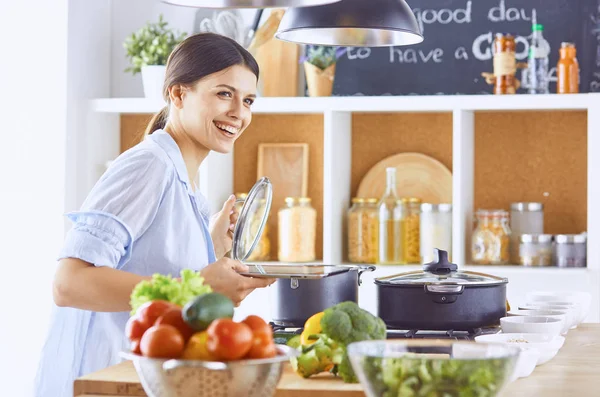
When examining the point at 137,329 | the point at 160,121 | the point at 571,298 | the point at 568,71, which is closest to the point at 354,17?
the point at 160,121

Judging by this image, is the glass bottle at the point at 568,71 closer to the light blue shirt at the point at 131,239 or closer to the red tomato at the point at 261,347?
the light blue shirt at the point at 131,239

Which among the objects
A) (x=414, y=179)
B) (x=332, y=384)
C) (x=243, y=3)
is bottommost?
(x=332, y=384)

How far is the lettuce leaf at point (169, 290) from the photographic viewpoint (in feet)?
4.51

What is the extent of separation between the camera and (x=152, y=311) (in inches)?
50.8

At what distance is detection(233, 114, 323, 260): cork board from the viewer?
4023 millimetres

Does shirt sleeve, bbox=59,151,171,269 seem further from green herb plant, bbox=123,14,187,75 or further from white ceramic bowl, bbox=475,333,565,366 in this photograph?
green herb plant, bbox=123,14,187,75

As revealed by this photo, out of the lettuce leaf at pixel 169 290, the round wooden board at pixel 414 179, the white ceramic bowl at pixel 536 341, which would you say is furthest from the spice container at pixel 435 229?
the lettuce leaf at pixel 169 290

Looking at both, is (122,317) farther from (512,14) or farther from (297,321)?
(512,14)

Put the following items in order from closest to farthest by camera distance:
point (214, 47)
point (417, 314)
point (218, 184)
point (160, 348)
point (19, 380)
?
1. point (160, 348)
2. point (417, 314)
3. point (214, 47)
4. point (19, 380)
5. point (218, 184)

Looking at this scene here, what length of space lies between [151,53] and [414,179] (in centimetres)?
116

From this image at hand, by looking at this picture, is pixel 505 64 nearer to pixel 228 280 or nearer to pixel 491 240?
pixel 491 240

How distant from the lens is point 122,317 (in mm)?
2094

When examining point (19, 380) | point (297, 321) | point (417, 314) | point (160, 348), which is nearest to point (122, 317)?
point (297, 321)

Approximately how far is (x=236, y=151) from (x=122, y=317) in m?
2.07
